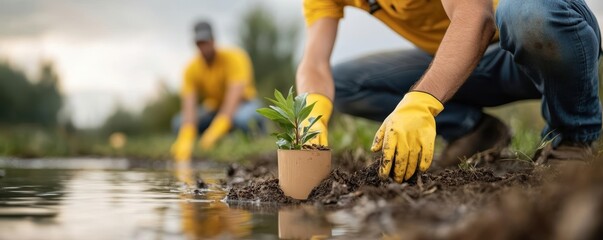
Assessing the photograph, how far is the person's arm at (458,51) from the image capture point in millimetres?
2201

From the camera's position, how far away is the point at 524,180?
6.83 ft

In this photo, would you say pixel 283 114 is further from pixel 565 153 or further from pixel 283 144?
pixel 565 153

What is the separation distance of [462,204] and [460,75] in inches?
29.5

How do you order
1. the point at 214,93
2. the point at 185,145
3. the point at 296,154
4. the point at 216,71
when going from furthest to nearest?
1. the point at 214,93
2. the point at 216,71
3. the point at 185,145
4. the point at 296,154

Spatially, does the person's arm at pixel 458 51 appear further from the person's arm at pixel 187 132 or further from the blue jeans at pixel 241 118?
the blue jeans at pixel 241 118

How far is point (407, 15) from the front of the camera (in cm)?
294

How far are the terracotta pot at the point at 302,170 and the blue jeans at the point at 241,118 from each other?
6002 mm

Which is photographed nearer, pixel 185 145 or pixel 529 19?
pixel 529 19

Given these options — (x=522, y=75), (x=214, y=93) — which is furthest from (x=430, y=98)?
(x=214, y=93)

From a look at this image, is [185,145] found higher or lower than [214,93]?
lower

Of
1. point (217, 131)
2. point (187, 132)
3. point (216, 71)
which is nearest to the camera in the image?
point (217, 131)

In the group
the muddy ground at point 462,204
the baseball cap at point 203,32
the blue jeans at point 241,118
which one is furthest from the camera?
the blue jeans at point 241,118

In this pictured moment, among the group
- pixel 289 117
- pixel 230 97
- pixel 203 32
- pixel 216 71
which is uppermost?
pixel 203 32

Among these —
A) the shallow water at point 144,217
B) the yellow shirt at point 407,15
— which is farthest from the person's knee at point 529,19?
the shallow water at point 144,217
